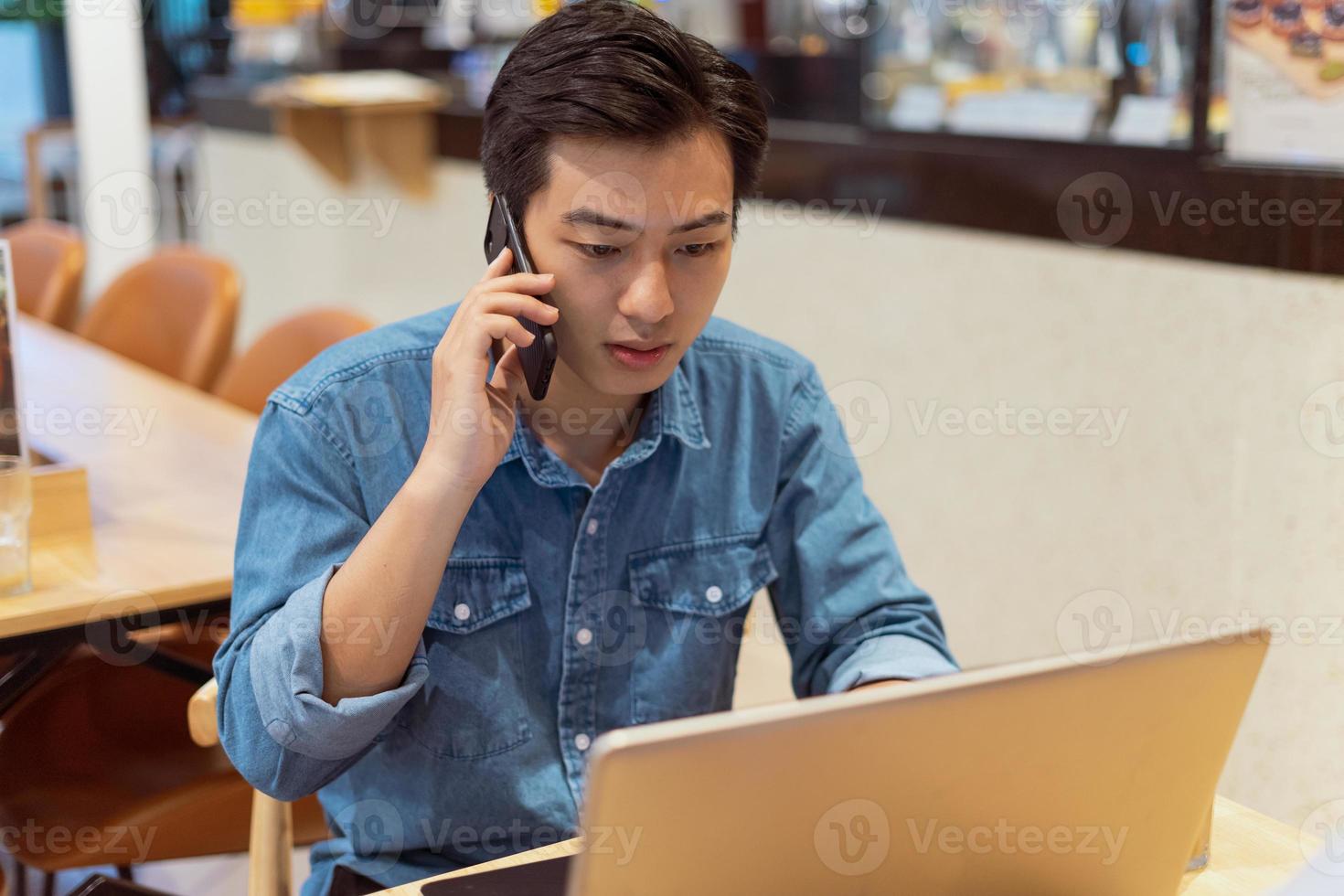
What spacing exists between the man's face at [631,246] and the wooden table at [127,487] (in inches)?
28.4

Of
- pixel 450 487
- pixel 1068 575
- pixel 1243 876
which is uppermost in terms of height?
pixel 450 487

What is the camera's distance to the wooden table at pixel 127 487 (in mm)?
1650

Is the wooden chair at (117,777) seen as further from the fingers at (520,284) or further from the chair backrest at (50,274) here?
the chair backrest at (50,274)

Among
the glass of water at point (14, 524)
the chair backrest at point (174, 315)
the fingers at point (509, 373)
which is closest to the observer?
the fingers at point (509, 373)

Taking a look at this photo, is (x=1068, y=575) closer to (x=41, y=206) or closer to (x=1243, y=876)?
(x=1243, y=876)

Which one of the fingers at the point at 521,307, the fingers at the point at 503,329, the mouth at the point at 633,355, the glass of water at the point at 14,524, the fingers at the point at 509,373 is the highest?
the fingers at the point at 521,307

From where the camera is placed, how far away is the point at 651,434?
138 cm

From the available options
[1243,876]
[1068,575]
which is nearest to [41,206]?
[1068,575]

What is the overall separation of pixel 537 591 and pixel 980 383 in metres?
1.56

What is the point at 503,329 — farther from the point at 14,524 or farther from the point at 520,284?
the point at 14,524

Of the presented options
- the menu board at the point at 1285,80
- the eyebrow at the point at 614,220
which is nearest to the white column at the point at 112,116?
the menu board at the point at 1285,80

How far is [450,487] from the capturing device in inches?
46.1

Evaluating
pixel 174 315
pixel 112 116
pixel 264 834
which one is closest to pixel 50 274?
pixel 174 315

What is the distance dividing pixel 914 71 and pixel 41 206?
5.16 m
